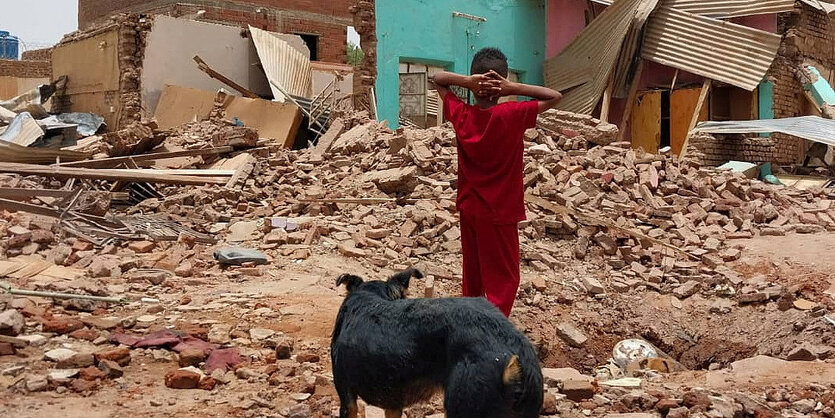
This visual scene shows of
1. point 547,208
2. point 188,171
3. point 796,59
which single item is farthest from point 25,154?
point 796,59

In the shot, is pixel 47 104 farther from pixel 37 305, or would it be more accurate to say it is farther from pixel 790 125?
pixel 790 125

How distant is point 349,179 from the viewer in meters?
10.3

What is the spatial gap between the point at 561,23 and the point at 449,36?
353cm

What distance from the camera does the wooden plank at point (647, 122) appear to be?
16.9m

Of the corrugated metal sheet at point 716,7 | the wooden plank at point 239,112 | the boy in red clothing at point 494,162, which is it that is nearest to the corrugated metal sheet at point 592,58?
the corrugated metal sheet at point 716,7

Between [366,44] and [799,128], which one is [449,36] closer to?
[366,44]

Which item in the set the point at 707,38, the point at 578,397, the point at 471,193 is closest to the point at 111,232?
the point at 471,193

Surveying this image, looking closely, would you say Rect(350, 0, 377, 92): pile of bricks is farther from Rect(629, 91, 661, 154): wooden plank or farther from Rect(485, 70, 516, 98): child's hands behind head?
Rect(485, 70, 516, 98): child's hands behind head

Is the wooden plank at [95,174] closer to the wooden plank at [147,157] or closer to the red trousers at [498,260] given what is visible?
the wooden plank at [147,157]

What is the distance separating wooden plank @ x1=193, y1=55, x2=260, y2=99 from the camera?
15.5 m

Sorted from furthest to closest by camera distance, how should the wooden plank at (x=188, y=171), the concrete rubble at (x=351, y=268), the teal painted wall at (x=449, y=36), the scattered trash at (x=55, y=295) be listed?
the teal painted wall at (x=449, y=36) < the wooden plank at (x=188, y=171) < the scattered trash at (x=55, y=295) < the concrete rubble at (x=351, y=268)

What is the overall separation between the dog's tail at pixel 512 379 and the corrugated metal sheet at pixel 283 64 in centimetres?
1415

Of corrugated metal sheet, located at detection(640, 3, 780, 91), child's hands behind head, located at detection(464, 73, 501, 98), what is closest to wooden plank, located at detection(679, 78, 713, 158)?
corrugated metal sheet, located at detection(640, 3, 780, 91)

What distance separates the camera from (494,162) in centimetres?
383
